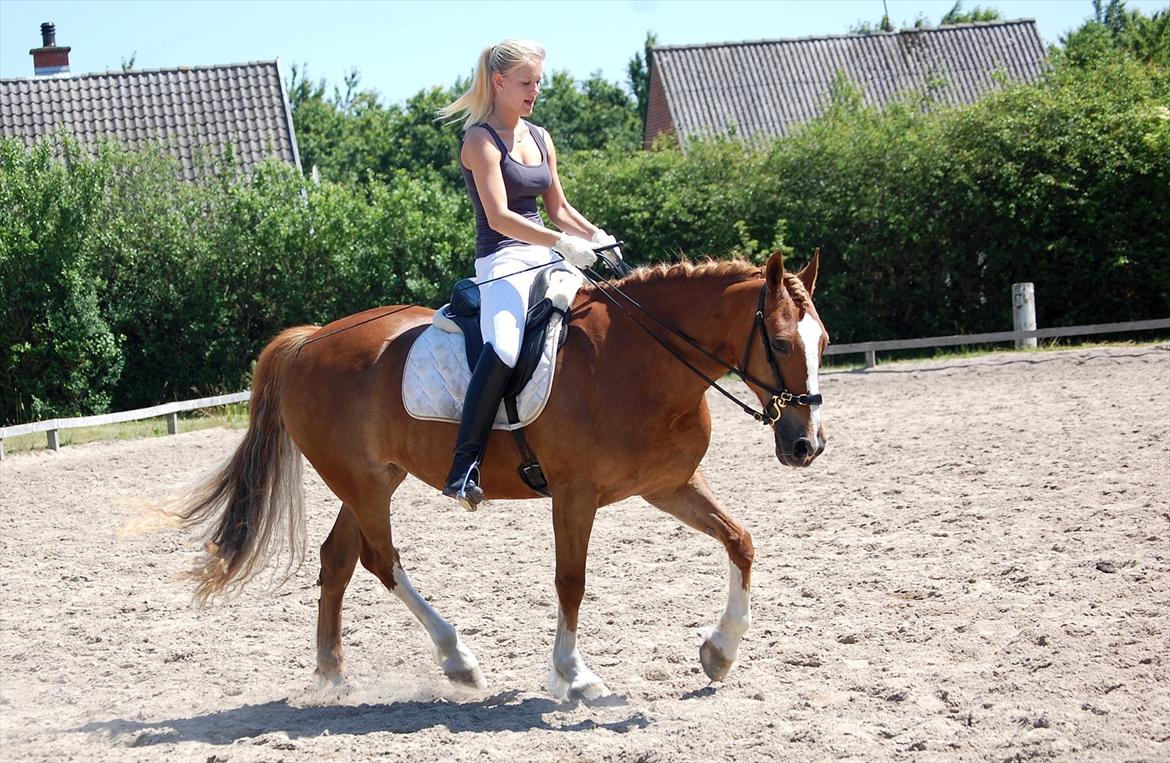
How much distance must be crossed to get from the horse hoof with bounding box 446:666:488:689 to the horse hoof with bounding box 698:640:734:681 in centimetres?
103

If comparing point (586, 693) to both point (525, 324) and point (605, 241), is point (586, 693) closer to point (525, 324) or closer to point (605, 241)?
point (525, 324)

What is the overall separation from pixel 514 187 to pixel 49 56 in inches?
1010

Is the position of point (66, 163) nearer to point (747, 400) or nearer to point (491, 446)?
point (747, 400)

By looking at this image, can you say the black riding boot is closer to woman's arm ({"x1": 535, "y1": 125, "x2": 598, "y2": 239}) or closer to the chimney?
woman's arm ({"x1": 535, "y1": 125, "x2": 598, "y2": 239})

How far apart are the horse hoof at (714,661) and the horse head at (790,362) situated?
36.8 inches

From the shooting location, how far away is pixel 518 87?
17.4 feet

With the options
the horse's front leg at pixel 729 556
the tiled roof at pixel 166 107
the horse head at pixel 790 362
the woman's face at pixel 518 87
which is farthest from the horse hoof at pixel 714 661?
the tiled roof at pixel 166 107

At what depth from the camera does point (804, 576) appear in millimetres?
6867

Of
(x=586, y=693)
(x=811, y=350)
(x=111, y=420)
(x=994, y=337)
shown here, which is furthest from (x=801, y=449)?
(x=994, y=337)

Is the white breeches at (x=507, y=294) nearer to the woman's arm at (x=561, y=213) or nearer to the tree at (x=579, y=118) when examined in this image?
the woman's arm at (x=561, y=213)

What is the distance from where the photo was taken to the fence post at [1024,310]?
16781mm

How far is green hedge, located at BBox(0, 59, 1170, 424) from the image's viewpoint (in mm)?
16688

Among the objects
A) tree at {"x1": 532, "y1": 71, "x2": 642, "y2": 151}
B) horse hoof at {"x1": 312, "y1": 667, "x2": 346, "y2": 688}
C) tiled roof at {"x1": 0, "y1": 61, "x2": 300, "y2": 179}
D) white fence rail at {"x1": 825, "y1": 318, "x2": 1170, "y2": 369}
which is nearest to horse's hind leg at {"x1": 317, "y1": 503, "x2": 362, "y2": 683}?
horse hoof at {"x1": 312, "y1": 667, "x2": 346, "y2": 688}

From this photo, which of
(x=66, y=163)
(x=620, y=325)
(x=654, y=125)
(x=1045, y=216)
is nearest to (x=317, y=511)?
(x=620, y=325)
